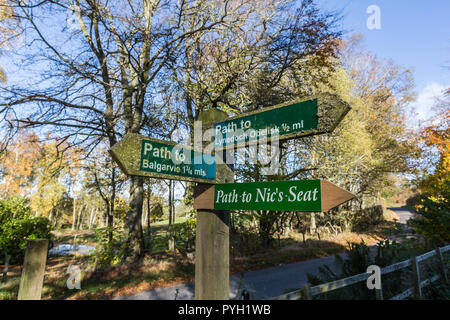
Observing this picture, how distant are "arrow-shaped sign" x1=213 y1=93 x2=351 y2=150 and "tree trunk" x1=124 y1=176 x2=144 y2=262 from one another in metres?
7.93

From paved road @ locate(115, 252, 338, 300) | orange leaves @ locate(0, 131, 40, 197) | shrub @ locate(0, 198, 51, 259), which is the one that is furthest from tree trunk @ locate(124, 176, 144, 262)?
orange leaves @ locate(0, 131, 40, 197)

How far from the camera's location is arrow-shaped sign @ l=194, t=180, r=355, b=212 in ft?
5.08

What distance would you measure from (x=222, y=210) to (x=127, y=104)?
7.78 meters

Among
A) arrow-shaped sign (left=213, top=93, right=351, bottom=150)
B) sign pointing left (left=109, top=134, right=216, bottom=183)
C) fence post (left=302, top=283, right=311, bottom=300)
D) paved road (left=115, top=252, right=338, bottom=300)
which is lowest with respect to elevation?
paved road (left=115, top=252, right=338, bottom=300)

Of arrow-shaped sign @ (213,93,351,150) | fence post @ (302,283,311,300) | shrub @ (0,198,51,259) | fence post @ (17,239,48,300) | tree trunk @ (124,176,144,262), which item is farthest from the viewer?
shrub @ (0,198,51,259)

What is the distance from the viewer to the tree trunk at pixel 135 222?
31.4 feet

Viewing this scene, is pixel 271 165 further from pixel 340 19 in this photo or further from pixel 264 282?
pixel 340 19

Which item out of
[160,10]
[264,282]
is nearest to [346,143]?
[264,282]

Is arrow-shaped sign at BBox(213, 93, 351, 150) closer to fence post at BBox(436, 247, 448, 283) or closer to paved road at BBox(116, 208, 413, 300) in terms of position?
paved road at BBox(116, 208, 413, 300)

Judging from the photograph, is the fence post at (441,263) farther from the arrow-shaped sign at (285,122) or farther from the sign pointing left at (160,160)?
the sign pointing left at (160,160)

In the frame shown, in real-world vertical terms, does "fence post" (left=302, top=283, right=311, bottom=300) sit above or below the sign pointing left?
below

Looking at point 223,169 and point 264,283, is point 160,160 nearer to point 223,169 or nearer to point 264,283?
point 223,169

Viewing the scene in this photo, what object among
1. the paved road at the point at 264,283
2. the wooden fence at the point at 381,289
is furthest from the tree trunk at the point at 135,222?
the wooden fence at the point at 381,289
